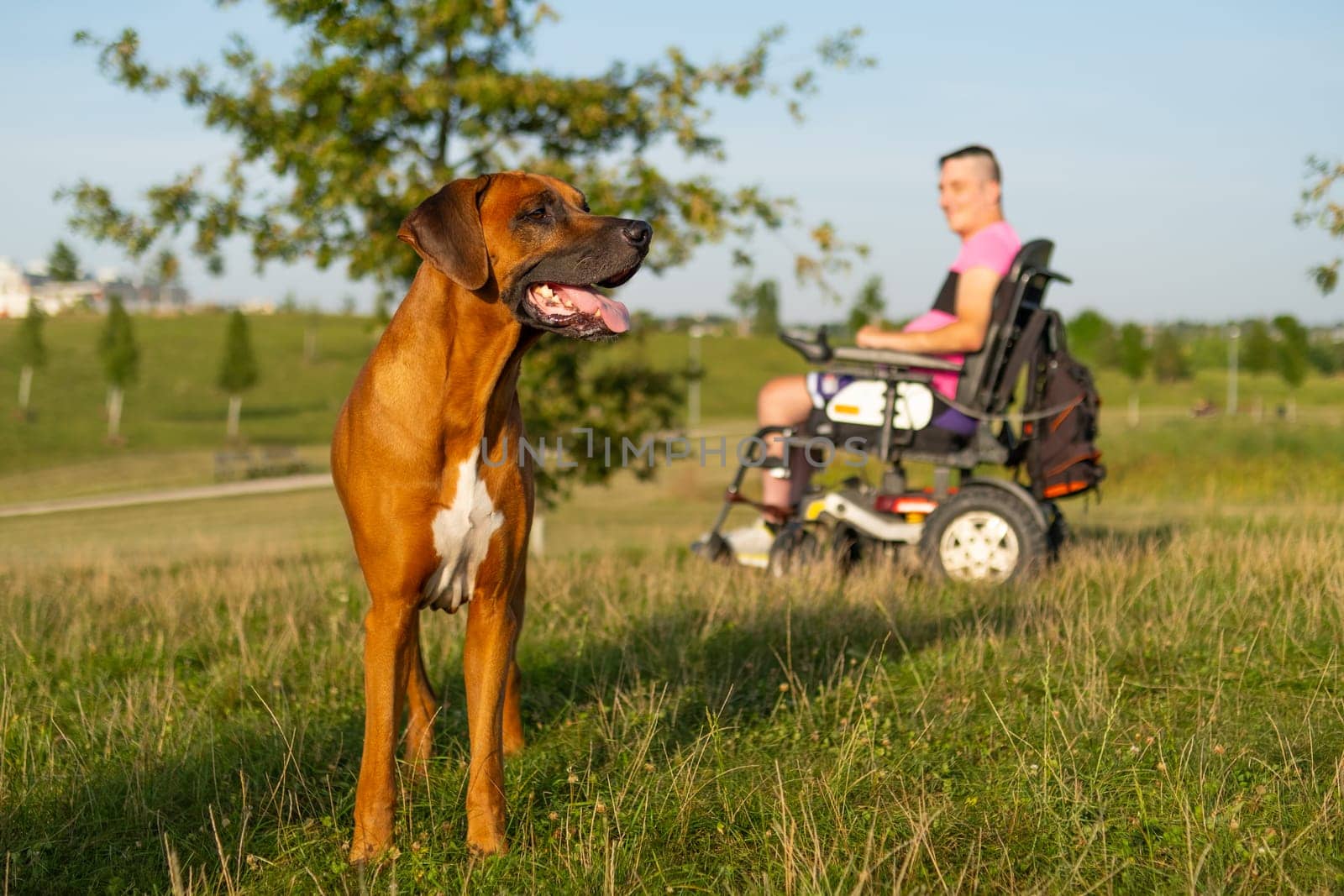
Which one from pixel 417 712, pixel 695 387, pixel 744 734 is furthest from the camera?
pixel 695 387

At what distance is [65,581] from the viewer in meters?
7.82

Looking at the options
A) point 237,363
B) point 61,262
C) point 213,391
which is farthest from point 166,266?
point 213,391

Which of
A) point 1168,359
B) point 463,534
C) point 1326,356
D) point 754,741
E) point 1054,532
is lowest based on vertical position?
point 754,741

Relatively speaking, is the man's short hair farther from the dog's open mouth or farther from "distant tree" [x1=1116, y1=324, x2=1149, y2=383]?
"distant tree" [x1=1116, y1=324, x2=1149, y2=383]

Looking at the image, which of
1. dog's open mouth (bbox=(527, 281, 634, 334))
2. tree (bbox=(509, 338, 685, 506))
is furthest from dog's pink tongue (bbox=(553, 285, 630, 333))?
tree (bbox=(509, 338, 685, 506))

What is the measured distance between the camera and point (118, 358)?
157 ft

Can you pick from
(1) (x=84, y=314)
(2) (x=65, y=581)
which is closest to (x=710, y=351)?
(1) (x=84, y=314)

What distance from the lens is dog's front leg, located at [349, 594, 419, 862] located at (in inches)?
125

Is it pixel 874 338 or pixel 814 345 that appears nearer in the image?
pixel 874 338

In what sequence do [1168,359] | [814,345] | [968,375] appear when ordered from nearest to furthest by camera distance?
[968,375]
[814,345]
[1168,359]

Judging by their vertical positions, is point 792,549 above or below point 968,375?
below

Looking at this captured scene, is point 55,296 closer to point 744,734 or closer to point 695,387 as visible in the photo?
point 695,387

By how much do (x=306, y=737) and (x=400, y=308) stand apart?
5.22ft

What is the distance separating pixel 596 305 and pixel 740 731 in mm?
1637
